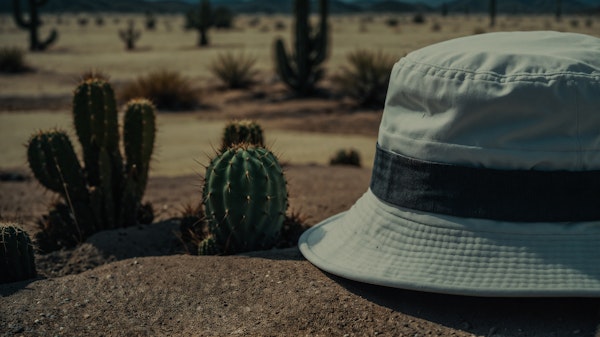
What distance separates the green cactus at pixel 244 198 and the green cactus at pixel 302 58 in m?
12.0

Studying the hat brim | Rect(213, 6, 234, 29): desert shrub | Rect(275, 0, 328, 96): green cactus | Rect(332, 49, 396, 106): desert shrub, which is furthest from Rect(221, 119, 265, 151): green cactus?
Rect(213, 6, 234, 29): desert shrub

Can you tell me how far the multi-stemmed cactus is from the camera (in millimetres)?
5305

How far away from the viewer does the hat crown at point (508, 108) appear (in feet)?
10.2

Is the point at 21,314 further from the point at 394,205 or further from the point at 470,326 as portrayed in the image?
the point at 470,326

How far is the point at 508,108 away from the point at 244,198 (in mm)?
1667

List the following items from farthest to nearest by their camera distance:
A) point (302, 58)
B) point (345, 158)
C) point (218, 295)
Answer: point (302, 58) → point (345, 158) → point (218, 295)

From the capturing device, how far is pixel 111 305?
3656mm

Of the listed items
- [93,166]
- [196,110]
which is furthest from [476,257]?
[196,110]

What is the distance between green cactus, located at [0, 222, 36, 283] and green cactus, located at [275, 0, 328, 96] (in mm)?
12320

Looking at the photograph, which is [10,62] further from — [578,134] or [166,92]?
[578,134]

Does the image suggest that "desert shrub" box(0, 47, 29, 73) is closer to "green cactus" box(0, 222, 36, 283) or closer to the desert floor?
the desert floor

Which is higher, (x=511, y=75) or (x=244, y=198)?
(x=511, y=75)

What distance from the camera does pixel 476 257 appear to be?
310 centimetres

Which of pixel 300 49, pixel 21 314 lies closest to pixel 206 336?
pixel 21 314
